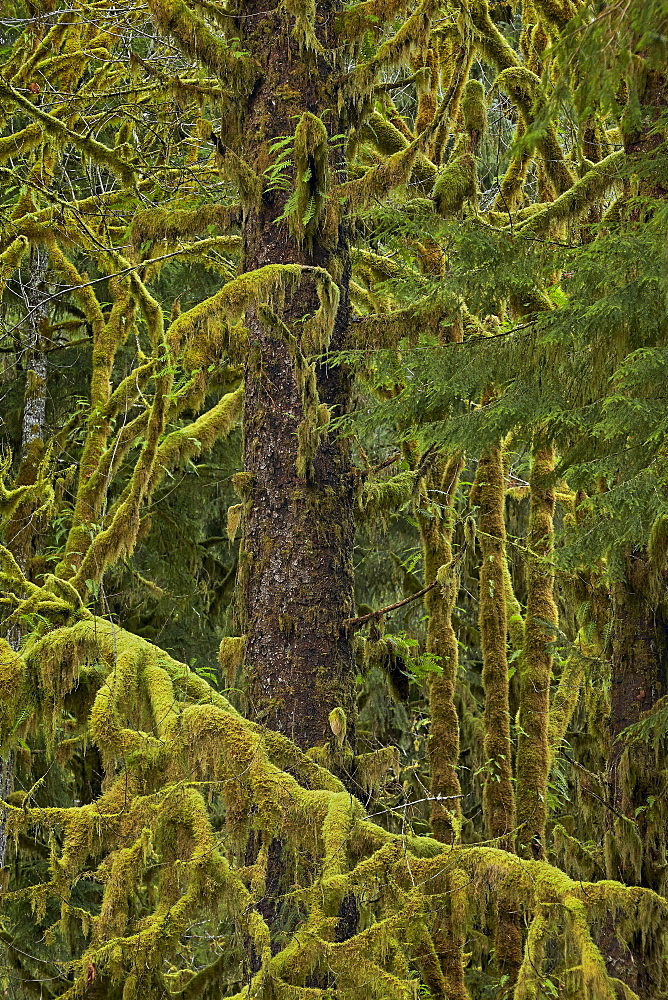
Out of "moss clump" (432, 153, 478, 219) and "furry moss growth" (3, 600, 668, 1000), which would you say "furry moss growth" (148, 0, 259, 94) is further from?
"furry moss growth" (3, 600, 668, 1000)

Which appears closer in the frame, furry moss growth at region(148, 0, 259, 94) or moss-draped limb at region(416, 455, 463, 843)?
furry moss growth at region(148, 0, 259, 94)

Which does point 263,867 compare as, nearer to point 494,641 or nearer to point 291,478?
point 291,478

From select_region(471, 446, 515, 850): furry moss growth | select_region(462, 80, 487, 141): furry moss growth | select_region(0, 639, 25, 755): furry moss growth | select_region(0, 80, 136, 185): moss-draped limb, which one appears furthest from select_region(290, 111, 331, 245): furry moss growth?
select_region(471, 446, 515, 850): furry moss growth

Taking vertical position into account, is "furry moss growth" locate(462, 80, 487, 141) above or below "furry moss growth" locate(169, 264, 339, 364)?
above

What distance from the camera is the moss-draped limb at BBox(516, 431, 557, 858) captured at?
284 inches

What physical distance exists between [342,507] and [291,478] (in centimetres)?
29

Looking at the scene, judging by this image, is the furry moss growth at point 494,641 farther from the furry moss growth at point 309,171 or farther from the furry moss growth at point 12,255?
the furry moss growth at point 12,255

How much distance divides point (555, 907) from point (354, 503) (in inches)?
86.4

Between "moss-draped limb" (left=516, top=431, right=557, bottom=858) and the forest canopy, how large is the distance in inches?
0.9

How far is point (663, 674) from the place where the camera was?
6.02 m

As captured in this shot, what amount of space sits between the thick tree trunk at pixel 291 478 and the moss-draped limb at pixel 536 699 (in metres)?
2.56

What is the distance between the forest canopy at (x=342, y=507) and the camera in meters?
3.80

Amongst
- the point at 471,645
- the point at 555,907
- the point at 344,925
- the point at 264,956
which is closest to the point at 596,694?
the point at 471,645

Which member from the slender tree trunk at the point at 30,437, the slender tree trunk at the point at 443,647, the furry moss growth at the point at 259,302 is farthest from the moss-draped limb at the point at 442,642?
the slender tree trunk at the point at 30,437
